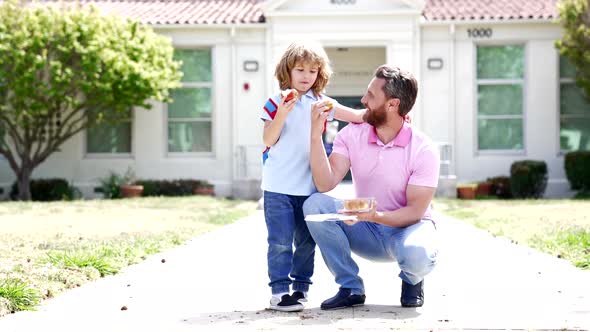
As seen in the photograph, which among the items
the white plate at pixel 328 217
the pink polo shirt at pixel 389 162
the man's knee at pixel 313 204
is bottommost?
the white plate at pixel 328 217

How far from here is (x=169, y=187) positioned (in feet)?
64.8

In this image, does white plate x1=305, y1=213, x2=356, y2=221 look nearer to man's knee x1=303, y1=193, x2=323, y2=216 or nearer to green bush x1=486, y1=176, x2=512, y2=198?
man's knee x1=303, y1=193, x2=323, y2=216

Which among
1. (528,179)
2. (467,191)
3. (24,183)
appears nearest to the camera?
(528,179)

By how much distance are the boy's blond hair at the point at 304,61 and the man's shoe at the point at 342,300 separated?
1.20m

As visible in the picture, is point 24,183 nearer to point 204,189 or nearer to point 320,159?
point 204,189

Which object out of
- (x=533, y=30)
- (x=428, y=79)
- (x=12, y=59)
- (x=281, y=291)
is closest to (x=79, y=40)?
(x=12, y=59)

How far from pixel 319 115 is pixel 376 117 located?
0.34 m

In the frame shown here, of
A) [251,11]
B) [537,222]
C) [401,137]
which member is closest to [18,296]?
[401,137]

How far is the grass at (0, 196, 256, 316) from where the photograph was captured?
6.43 meters

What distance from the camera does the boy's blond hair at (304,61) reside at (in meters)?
5.36

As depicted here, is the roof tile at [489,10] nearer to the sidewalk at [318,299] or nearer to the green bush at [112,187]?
the green bush at [112,187]

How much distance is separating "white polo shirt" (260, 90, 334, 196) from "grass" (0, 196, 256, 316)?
167cm

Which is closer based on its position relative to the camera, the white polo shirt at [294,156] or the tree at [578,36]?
the white polo shirt at [294,156]

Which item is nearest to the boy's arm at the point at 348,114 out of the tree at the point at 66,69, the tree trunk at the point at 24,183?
the tree at the point at 66,69
